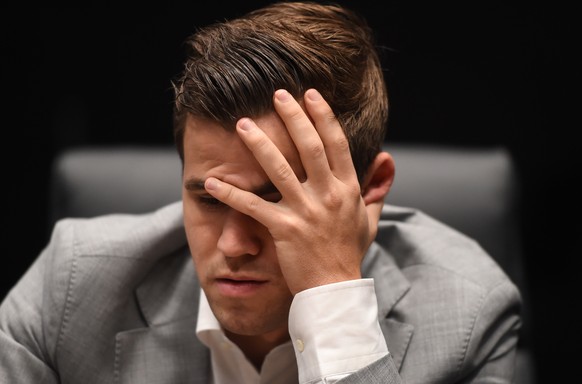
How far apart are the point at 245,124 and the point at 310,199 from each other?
0.14 meters

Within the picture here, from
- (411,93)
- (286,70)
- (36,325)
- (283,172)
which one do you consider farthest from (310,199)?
(411,93)

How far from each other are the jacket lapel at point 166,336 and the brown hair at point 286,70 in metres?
0.27

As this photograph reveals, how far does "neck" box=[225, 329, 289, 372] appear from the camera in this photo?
136 cm

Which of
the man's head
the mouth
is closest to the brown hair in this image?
the man's head

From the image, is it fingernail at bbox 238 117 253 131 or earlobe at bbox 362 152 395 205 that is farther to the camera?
earlobe at bbox 362 152 395 205

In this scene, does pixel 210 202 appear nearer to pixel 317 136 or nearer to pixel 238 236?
pixel 238 236

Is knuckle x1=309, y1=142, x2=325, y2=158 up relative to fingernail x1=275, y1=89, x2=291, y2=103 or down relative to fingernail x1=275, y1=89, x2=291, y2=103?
down

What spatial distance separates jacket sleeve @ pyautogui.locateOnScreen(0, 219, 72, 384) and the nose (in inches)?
13.7

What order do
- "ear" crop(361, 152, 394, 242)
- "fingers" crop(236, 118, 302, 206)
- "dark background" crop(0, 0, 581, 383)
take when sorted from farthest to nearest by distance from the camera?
1. "dark background" crop(0, 0, 581, 383)
2. "ear" crop(361, 152, 394, 242)
3. "fingers" crop(236, 118, 302, 206)

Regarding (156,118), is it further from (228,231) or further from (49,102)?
(228,231)

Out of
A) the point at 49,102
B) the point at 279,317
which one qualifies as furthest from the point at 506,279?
the point at 49,102

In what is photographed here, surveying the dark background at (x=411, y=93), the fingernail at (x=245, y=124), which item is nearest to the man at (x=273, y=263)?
the fingernail at (x=245, y=124)

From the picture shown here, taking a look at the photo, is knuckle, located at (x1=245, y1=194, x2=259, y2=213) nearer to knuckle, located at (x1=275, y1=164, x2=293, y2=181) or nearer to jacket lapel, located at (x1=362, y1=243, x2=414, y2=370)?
knuckle, located at (x1=275, y1=164, x2=293, y2=181)

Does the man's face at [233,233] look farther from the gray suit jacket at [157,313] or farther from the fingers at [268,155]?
the gray suit jacket at [157,313]
